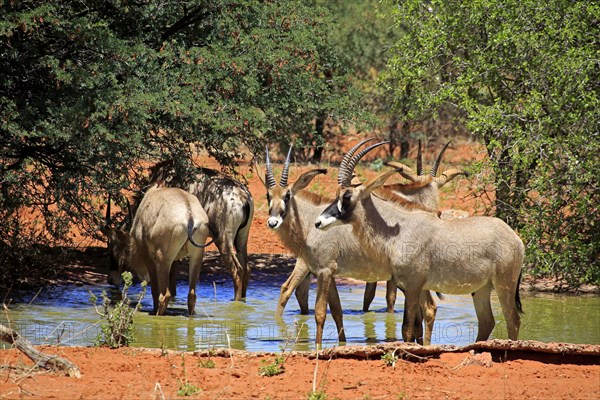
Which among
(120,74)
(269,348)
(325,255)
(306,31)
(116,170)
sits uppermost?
(306,31)

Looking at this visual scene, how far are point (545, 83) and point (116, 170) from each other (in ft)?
21.4

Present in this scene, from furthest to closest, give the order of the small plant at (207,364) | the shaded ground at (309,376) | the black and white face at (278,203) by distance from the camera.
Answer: the black and white face at (278,203) < the small plant at (207,364) < the shaded ground at (309,376)

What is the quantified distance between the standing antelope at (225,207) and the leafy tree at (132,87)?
1.66 ft

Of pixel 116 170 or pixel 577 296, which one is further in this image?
pixel 577 296

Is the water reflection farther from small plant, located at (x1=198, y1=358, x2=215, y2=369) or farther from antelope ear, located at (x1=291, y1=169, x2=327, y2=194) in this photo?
small plant, located at (x1=198, y1=358, x2=215, y2=369)

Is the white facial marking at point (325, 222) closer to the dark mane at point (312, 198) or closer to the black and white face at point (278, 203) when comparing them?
the black and white face at point (278, 203)

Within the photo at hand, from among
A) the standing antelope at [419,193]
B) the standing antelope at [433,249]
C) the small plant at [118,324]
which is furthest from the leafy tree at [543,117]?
the small plant at [118,324]

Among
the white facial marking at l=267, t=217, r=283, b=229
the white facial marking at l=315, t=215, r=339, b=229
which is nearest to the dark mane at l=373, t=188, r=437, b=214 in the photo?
the white facial marking at l=315, t=215, r=339, b=229

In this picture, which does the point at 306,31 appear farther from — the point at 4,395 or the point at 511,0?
the point at 4,395

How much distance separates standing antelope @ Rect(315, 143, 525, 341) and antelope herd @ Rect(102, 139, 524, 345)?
11 mm

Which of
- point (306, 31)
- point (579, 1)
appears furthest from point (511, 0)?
point (306, 31)

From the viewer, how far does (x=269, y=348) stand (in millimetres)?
11047

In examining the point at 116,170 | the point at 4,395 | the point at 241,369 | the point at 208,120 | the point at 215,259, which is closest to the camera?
the point at 4,395

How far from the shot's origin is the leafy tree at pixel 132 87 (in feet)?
41.8
